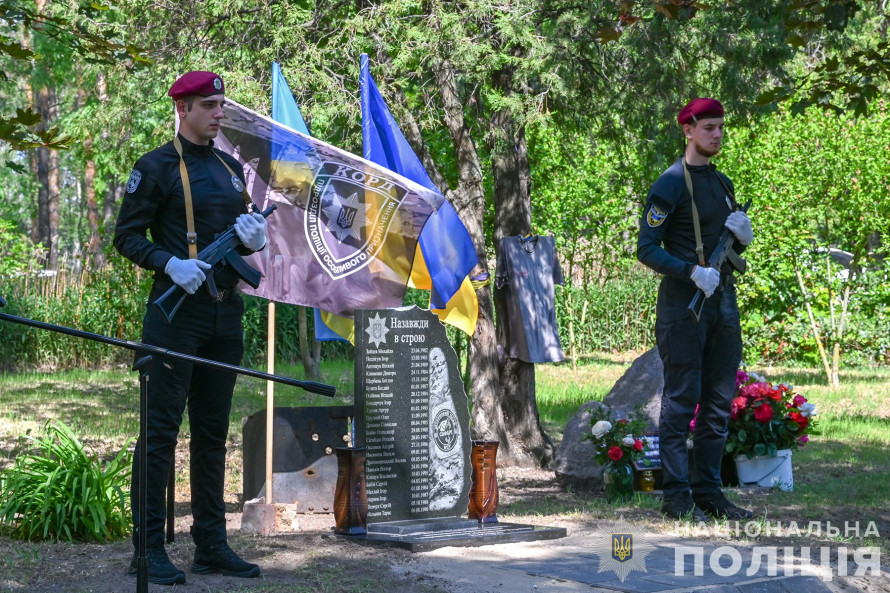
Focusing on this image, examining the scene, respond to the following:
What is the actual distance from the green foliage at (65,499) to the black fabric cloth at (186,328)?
1.46 metres

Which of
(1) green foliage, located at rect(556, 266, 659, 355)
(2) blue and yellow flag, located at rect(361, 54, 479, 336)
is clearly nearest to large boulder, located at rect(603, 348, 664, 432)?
(2) blue and yellow flag, located at rect(361, 54, 479, 336)

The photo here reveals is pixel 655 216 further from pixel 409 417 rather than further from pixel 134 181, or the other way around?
pixel 134 181

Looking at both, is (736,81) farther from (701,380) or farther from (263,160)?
(263,160)

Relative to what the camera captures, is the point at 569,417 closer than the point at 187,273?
No

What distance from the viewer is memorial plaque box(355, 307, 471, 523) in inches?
251

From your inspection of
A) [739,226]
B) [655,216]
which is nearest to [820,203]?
[739,226]

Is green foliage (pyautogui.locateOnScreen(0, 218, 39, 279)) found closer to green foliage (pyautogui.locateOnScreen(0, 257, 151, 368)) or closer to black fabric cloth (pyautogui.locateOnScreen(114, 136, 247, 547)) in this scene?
green foliage (pyautogui.locateOnScreen(0, 257, 151, 368))

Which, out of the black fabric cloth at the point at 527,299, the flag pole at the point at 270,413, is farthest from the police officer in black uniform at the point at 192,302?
the black fabric cloth at the point at 527,299

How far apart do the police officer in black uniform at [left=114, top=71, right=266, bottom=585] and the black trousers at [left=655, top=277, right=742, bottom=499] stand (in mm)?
2816

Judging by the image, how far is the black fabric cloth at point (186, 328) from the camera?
4.83 m

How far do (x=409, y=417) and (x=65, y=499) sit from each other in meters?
2.07

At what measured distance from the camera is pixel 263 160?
706cm

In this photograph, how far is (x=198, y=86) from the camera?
4.92 m

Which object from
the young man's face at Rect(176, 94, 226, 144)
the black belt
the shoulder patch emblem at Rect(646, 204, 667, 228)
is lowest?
the black belt
